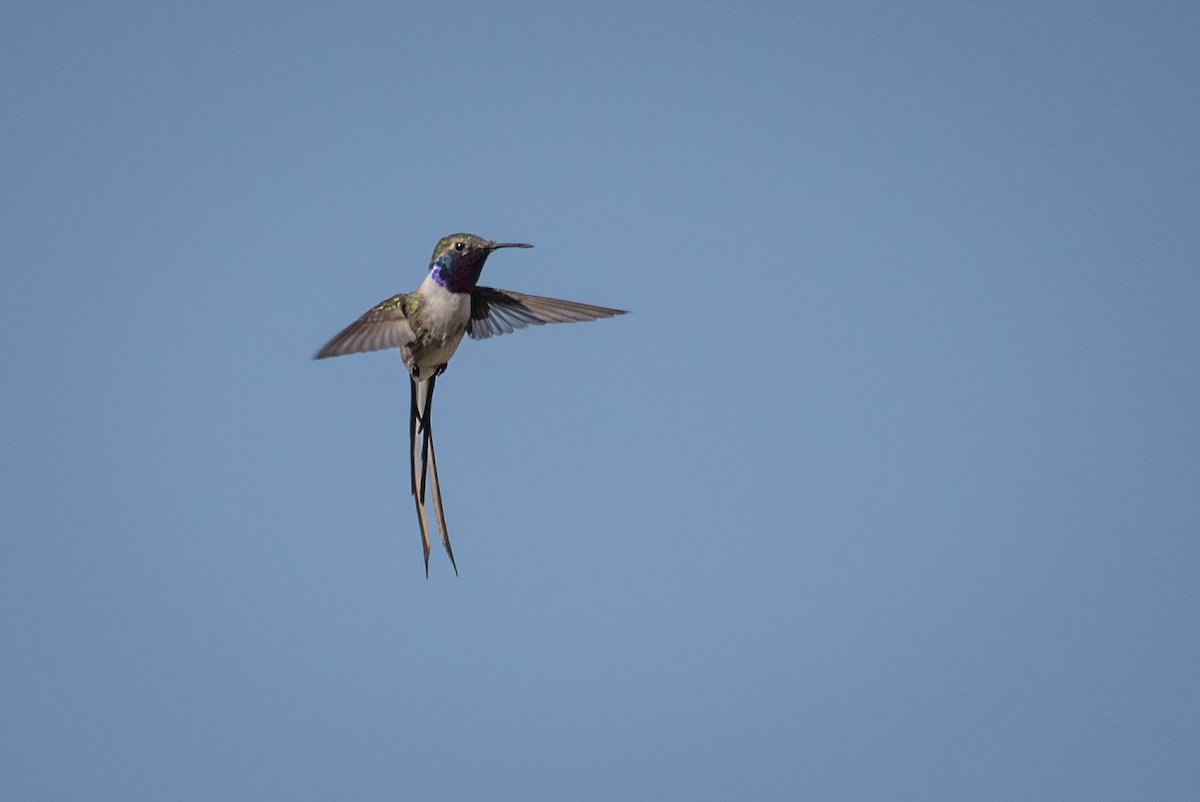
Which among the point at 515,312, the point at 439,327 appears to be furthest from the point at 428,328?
the point at 515,312

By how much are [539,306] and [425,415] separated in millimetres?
294

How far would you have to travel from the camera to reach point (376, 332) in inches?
56.1

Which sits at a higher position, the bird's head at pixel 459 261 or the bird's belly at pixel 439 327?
the bird's head at pixel 459 261

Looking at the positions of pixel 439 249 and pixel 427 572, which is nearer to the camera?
pixel 427 572

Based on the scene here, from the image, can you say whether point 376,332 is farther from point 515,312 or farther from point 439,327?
point 515,312

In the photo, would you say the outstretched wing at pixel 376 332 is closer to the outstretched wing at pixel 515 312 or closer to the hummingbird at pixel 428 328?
the hummingbird at pixel 428 328

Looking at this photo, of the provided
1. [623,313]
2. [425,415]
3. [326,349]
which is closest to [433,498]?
[425,415]

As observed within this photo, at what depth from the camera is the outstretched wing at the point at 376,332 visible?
1.33 m

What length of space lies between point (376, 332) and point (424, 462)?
0.57 feet

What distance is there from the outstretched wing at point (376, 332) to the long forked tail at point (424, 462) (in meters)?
0.09

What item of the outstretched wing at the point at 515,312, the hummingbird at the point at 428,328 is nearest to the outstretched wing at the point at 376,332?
the hummingbird at the point at 428,328

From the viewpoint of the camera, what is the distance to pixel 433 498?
1.47 meters

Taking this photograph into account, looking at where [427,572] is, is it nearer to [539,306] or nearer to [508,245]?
[508,245]

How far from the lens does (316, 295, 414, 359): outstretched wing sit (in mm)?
1329
